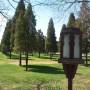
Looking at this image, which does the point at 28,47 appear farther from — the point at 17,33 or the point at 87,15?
the point at 87,15

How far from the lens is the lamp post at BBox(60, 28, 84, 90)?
18.0ft

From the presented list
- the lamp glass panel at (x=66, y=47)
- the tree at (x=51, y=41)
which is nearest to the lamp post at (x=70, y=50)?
the lamp glass panel at (x=66, y=47)

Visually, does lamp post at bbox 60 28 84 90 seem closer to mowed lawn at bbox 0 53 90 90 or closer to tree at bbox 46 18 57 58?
mowed lawn at bbox 0 53 90 90

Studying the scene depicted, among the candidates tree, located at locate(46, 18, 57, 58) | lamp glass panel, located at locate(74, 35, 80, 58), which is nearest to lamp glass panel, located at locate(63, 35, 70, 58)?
lamp glass panel, located at locate(74, 35, 80, 58)

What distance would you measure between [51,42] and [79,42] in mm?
82076

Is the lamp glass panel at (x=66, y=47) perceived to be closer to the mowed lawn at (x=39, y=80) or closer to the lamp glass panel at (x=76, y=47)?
the lamp glass panel at (x=76, y=47)

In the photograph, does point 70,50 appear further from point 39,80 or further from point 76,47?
point 39,80

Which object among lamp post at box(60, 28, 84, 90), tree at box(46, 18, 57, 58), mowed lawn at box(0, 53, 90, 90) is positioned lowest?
mowed lawn at box(0, 53, 90, 90)

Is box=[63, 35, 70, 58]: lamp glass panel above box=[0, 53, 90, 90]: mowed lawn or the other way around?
above

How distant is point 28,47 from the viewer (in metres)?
53.9

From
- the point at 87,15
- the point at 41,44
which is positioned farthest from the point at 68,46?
the point at 41,44

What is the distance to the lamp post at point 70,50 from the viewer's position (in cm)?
550

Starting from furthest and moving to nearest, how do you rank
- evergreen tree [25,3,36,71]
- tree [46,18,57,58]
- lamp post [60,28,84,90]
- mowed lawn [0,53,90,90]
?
tree [46,18,57,58]
evergreen tree [25,3,36,71]
mowed lawn [0,53,90,90]
lamp post [60,28,84,90]

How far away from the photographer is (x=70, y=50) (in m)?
5.56
